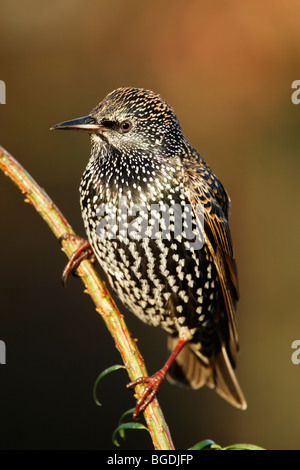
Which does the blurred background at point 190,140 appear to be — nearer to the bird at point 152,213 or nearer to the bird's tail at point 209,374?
the bird's tail at point 209,374

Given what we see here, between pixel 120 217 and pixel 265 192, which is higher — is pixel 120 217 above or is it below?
above

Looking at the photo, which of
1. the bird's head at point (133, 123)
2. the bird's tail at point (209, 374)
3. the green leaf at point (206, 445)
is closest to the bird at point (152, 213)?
the bird's head at point (133, 123)

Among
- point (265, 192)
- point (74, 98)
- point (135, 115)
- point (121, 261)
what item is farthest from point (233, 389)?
point (74, 98)

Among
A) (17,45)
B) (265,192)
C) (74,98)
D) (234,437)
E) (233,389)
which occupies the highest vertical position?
(17,45)

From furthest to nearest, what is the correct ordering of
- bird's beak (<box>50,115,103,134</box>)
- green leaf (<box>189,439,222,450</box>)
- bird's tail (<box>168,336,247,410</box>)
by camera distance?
bird's tail (<box>168,336,247,410</box>) < bird's beak (<box>50,115,103,134</box>) < green leaf (<box>189,439,222,450</box>)

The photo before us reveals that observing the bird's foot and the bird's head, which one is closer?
the bird's foot

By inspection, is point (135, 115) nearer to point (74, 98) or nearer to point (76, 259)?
point (76, 259)

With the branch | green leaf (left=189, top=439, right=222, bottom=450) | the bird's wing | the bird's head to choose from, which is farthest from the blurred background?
green leaf (left=189, top=439, right=222, bottom=450)

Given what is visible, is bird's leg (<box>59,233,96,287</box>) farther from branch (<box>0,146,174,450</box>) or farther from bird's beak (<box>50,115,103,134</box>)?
bird's beak (<box>50,115,103,134</box>)
